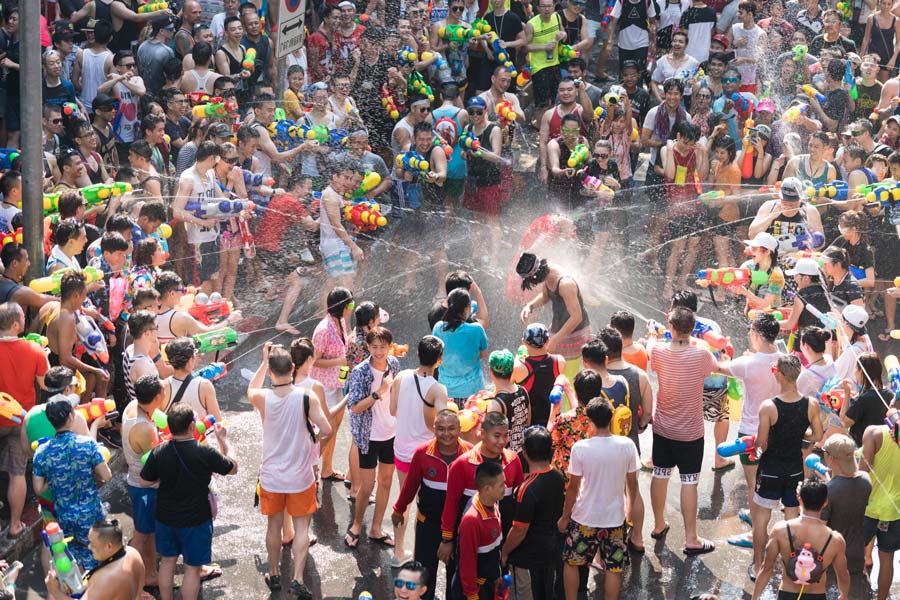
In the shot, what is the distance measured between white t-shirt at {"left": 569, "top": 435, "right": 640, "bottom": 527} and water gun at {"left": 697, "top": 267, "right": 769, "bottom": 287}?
10.1 ft

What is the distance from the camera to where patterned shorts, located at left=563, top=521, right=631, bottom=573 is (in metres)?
7.35

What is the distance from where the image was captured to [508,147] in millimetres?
13781

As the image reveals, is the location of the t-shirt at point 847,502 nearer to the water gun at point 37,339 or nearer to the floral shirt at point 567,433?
the floral shirt at point 567,433

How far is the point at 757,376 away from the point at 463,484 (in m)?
2.70

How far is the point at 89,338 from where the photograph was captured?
8.77 meters

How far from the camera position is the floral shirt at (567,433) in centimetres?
759

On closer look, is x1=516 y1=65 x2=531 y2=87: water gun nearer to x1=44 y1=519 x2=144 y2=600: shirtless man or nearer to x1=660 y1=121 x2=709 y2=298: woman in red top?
x1=660 y1=121 x2=709 y2=298: woman in red top

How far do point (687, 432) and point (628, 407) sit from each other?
0.56m

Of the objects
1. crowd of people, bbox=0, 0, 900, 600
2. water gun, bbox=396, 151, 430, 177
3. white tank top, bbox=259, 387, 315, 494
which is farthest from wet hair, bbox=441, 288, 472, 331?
water gun, bbox=396, 151, 430, 177

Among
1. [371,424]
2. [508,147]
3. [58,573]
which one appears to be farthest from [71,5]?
[58,573]

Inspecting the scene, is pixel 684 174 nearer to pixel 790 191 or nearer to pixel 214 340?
pixel 790 191

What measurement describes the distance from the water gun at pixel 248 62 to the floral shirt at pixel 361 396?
22.3 feet

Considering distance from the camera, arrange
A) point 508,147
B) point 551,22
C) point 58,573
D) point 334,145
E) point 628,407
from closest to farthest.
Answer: point 58,573, point 628,407, point 334,145, point 508,147, point 551,22

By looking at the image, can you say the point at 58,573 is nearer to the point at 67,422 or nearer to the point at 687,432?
the point at 67,422
